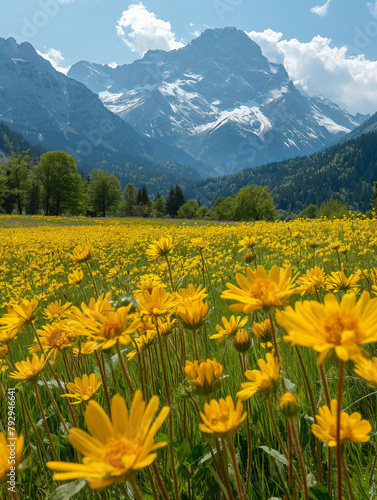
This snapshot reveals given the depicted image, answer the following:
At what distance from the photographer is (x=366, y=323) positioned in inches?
18.8

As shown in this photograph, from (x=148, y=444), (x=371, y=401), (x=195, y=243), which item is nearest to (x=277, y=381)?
(x=148, y=444)

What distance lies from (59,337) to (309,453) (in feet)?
3.42

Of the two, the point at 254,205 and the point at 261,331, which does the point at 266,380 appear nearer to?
the point at 261,331

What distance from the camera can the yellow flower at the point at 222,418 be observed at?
0.56 m

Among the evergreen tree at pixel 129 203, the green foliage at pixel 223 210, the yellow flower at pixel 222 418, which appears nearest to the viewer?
the yellow flower at pixel 222 418

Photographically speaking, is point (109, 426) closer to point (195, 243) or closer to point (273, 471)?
point (273, 471)

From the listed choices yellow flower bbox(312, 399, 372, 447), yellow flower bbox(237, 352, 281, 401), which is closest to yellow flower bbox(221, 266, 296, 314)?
yellow flower bbox(237, 352, 281, 401)

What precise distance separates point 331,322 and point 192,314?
17.8 inches

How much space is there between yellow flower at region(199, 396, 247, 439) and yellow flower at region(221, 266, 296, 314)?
0.64ft

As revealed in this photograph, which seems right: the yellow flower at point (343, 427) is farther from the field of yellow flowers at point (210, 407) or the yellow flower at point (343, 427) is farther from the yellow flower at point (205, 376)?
the yellow flower at point (205, 376)

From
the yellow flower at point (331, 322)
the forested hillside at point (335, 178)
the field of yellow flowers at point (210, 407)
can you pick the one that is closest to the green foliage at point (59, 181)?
the field of yellow flowers at point (210, 407)

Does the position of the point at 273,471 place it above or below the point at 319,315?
below

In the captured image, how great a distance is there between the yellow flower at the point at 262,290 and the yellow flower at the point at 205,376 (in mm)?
176

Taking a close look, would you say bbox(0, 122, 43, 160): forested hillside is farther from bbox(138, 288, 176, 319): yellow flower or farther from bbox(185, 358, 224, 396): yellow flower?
bbox(185, 358, 224, 396): yellow flower
